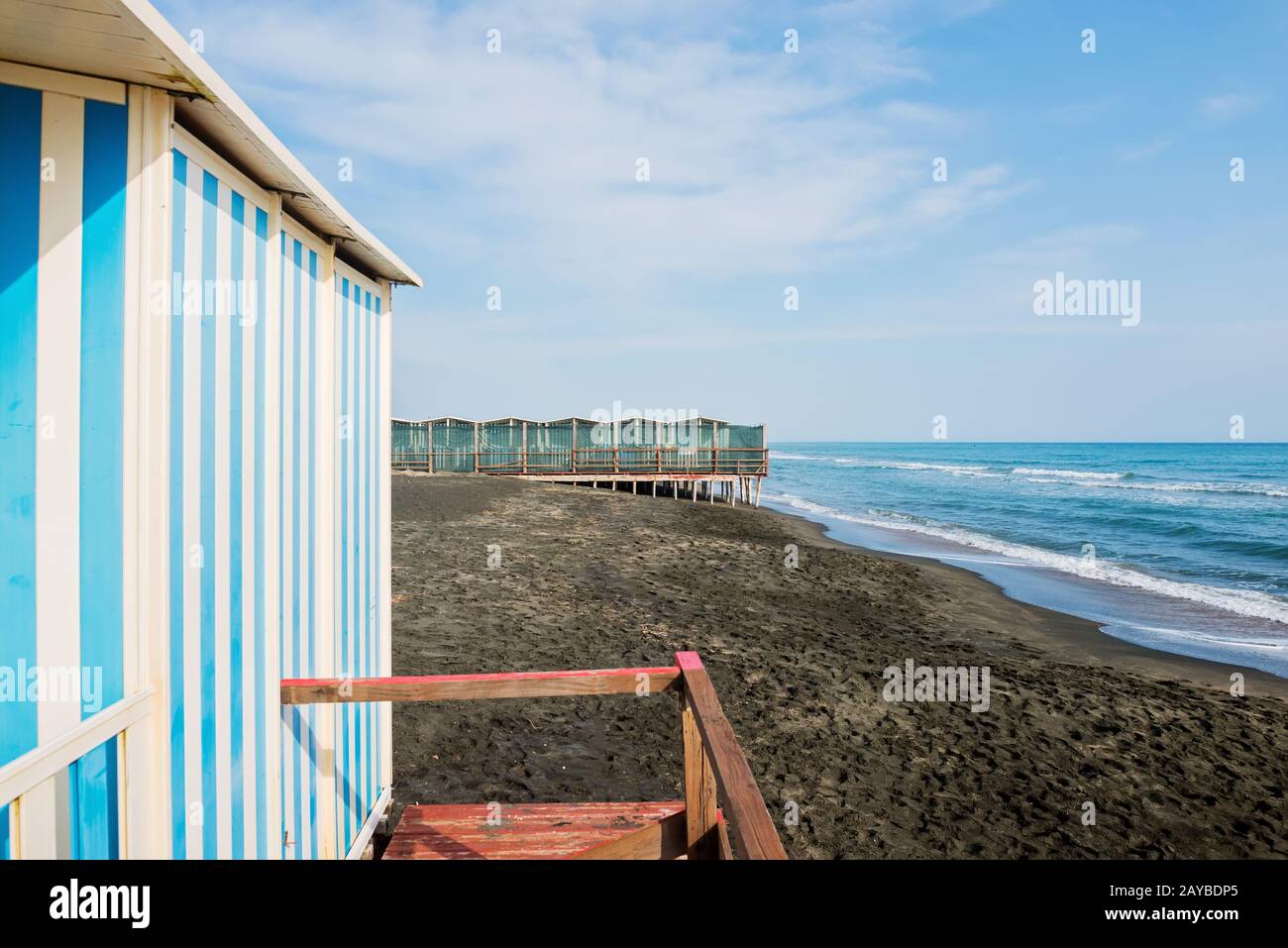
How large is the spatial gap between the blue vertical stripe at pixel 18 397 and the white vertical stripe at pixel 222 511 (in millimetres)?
677

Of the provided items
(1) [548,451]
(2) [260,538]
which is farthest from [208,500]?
(1) [548,451]

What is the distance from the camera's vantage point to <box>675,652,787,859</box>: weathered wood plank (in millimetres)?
1799

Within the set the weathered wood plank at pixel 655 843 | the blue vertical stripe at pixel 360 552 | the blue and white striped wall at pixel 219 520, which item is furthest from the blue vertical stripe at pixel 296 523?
the weathered wood plank at pixel 655 843

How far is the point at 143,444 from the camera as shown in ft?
6.79

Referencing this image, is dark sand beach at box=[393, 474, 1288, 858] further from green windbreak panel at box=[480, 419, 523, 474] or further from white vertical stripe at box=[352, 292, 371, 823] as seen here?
green windbreak panel at box=[480, 419, 523, 474]

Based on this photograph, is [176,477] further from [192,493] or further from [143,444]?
[143,444]

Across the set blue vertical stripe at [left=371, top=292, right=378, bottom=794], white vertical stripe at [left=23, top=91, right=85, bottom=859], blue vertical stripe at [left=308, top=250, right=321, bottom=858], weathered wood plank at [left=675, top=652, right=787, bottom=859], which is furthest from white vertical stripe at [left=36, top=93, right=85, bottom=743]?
blue vertical stripe at [left=371, top=292, right=378, bottom=794]

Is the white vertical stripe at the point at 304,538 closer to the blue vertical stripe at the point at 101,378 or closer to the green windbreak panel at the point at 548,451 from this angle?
the blue vertical stripe at the point at 101,378

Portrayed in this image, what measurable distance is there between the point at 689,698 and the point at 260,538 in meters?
1.78

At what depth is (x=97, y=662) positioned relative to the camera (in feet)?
6.59

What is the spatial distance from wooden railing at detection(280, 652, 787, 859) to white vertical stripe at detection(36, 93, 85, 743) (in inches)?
51.6
